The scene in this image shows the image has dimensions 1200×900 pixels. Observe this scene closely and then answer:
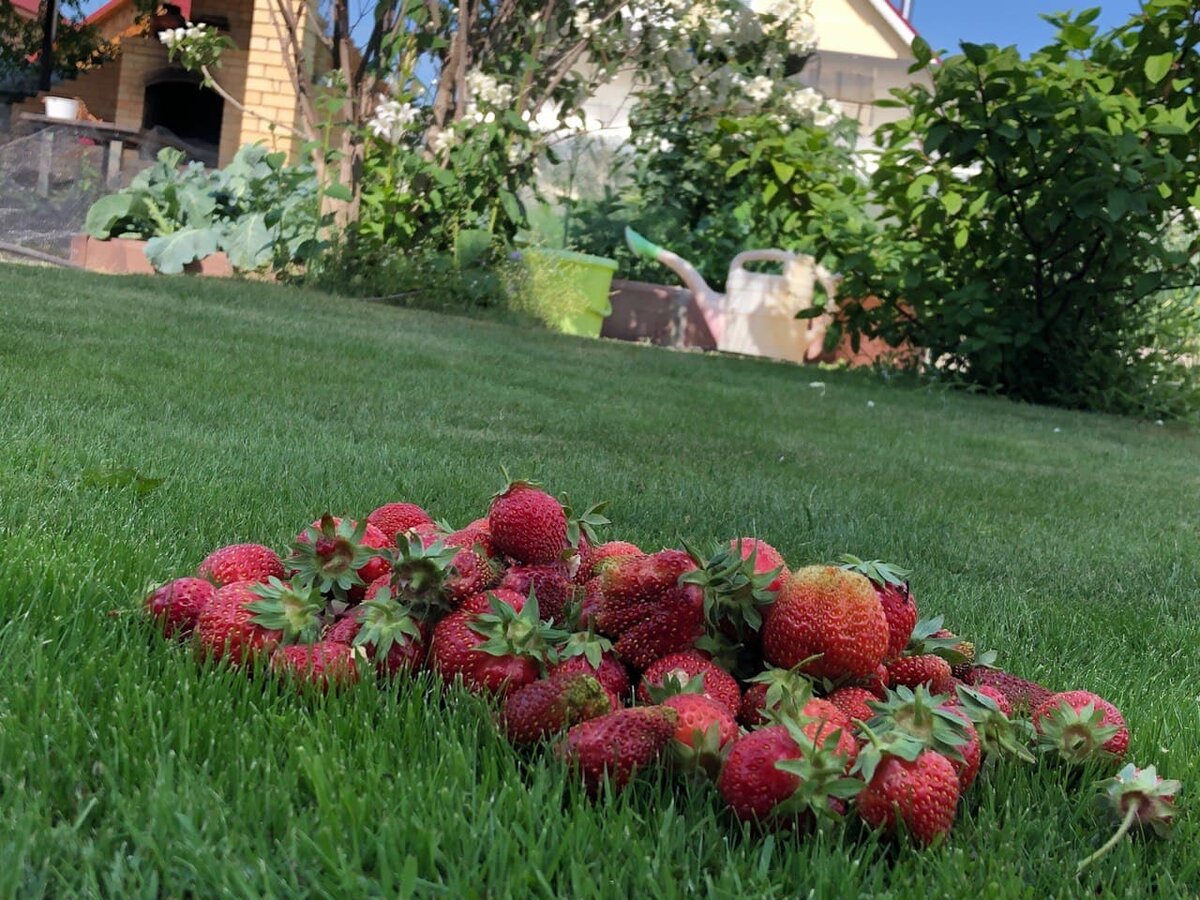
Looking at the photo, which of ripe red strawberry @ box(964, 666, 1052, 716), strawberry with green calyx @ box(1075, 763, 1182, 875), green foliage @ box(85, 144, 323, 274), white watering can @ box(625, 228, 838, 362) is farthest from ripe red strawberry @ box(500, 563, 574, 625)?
white watering can @ box(625, 228, 838, 362)

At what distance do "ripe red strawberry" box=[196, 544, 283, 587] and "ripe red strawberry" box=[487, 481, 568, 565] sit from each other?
10.1 inches

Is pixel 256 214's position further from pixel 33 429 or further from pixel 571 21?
pixel 33 429

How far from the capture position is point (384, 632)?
112 cm

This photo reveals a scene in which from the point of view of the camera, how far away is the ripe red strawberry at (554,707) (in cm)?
102

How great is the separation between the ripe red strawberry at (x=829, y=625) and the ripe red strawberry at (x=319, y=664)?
0.41m

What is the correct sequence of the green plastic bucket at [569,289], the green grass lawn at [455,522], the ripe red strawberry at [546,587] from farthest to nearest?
the green plastic bucket at [569,289], the ripe red strawberry at [546,587], the green grass lawn at [455,522]

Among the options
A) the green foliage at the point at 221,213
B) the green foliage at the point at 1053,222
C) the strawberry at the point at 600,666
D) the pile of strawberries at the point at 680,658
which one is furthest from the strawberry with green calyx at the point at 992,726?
the green foliage at the point at 221,213

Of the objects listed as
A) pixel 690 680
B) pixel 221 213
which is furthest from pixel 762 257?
pixel 690 680

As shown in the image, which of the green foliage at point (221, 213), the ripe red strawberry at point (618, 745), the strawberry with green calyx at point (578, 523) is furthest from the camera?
the green foliage at point (221, 213)

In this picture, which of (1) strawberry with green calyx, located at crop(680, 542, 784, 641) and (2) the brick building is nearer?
(1) strawberry with green calyx, located at crop(680, 542, 784, 641)

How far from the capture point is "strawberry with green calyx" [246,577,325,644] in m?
1.14

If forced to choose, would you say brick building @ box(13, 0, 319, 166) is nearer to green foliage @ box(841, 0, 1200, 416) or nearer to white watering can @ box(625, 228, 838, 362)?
white watering can @ box(625, 228, 838, 362)

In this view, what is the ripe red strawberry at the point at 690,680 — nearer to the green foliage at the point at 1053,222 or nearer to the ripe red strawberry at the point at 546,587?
the ripe red strawberry at the point at 546,587

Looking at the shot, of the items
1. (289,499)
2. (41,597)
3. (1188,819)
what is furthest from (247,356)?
(1188,819)
